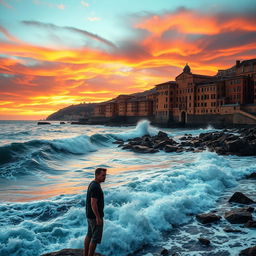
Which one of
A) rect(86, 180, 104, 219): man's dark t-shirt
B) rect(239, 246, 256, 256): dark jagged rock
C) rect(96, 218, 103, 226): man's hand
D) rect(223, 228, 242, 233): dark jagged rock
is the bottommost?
rect(223, 228, 242, 233): dark jagged rock

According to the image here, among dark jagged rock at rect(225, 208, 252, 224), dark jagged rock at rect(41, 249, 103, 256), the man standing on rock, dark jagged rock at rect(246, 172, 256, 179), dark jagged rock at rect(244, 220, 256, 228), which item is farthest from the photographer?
dark jagged rock at rect(246, 172, 256, 179)

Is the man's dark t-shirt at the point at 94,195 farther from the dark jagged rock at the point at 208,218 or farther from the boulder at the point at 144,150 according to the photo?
the boulder at the point at 144,150

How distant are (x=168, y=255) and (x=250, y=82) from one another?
6754 centimetres

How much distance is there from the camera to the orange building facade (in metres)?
62.8

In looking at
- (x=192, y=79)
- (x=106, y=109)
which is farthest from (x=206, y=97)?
(x=106, y=109)

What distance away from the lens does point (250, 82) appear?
209ft

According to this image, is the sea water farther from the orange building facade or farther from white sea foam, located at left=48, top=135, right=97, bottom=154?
the orange building facade

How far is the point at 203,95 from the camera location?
7062 centimetres

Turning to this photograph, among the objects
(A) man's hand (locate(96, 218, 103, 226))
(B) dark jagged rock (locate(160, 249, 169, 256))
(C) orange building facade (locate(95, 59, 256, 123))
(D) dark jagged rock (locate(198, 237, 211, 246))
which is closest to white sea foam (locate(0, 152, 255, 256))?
(B) dark jagged rock (locate(160, 249, 169, 256))

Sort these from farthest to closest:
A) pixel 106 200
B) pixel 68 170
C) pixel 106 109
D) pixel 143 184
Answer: pixel 106 109 → pixel 68 170 → pixel 143 184 → pixel 106 200

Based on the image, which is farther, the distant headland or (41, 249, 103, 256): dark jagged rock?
the distant headland

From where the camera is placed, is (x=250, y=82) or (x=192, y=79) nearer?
(x=250, y=82)

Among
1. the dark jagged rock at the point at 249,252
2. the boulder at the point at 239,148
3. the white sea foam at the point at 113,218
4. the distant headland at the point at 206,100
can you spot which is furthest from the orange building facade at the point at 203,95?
the dark jagged rock at the point at 249,252

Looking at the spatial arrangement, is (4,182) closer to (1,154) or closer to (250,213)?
(1,154)
